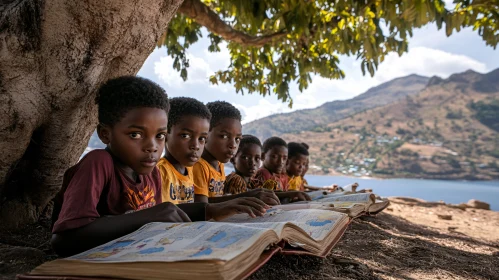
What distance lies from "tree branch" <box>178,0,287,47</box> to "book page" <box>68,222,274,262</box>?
3.09 meters

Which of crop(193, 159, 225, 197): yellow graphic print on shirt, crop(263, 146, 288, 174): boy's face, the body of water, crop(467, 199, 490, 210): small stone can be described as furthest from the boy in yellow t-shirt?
crop(467, 199, 490, 210): small stone

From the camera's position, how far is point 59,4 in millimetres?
1884

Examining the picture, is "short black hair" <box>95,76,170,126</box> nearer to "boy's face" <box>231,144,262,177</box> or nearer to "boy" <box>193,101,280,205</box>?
"boy" <box>193,101,280,205</box>

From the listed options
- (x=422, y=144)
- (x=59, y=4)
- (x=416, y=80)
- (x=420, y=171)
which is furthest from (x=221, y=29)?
(x=416, y=80)

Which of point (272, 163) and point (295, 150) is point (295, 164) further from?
point (272, 163)

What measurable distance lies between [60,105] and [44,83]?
14cm

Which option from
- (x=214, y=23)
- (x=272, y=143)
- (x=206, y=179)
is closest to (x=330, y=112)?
(x=214, y=23)

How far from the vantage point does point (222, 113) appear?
2.78m

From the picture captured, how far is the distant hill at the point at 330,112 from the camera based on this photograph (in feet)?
150

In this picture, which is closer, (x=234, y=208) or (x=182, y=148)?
(x=234, y=208)

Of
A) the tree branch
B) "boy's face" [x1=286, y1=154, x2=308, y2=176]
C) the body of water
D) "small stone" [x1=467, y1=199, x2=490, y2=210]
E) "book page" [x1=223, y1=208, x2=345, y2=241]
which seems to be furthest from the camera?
the body of water

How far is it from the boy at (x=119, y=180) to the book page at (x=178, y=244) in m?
0.09

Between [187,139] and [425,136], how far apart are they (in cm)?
4854

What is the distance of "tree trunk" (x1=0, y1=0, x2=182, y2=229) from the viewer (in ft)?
6.22
